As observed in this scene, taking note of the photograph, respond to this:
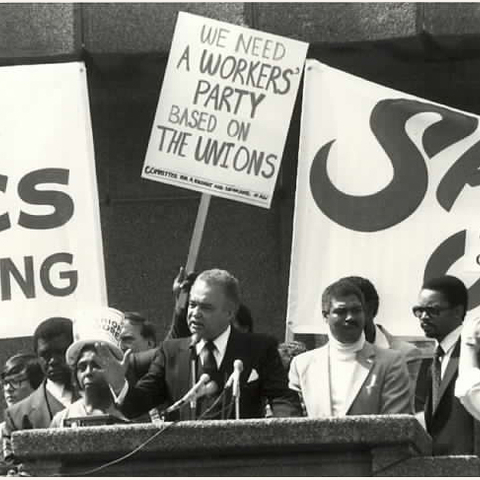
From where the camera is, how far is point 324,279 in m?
11.7

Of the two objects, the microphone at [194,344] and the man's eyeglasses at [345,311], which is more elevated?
the man's eyeglasses at [345,311]

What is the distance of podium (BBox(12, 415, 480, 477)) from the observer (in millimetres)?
7051

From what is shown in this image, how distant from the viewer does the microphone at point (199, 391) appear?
7727mm

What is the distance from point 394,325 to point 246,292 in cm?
233

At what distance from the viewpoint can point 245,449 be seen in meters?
7.11

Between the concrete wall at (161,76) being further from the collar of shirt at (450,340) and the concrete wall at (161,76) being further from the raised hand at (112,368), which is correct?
the raised hand at (112,368)

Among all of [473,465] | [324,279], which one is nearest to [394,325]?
[324,279]

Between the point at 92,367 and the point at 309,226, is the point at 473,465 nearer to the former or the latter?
the point at 92,367

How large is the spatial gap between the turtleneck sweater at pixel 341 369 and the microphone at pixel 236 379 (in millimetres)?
785

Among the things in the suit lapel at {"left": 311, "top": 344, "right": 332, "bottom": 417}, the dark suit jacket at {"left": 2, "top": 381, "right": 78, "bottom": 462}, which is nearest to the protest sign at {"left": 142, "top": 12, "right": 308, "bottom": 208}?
the dark suit jacket at {"left": 2, "top": 381, "right": 78, "bottom": 462}

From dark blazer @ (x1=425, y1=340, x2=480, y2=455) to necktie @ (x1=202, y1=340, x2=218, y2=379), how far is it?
89cm

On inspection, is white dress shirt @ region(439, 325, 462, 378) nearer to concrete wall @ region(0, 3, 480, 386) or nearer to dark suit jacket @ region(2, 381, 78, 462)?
dark suit jacket @ region(2, 381, 78, 462)

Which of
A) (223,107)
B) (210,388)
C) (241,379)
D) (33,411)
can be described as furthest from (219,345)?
(223,107)

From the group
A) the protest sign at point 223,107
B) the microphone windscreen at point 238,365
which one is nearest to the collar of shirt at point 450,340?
the microphone windscreen at point 238,365
